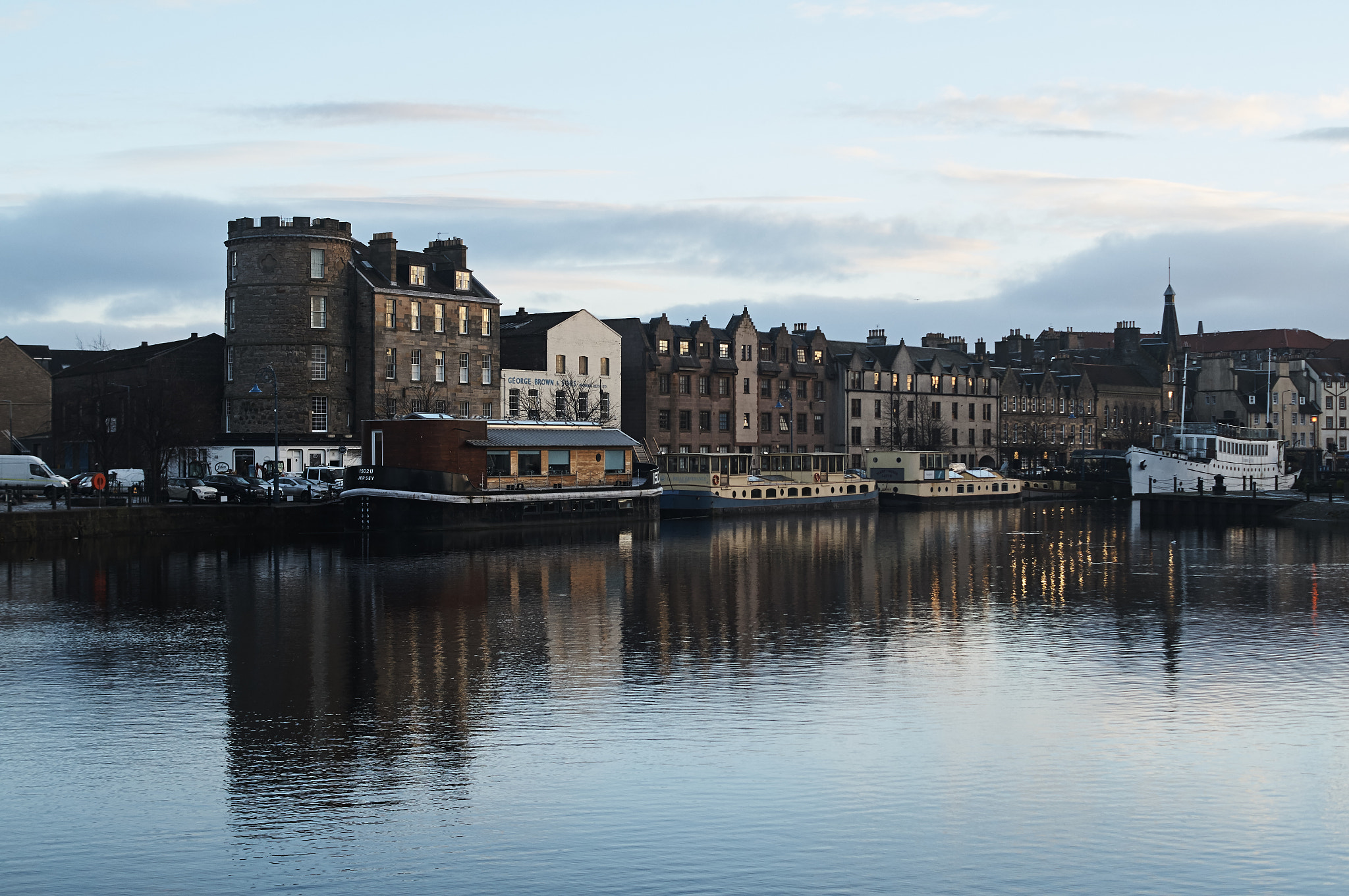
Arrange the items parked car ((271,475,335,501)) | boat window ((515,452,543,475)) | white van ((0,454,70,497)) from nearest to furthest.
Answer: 1. white van ((0,454,70,497))
2. parked car ((271,475,335,501))
3. boat window ((515,452,543,475))

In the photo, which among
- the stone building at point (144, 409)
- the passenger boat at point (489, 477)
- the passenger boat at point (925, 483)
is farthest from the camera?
the passenger boat at point (925, 483)

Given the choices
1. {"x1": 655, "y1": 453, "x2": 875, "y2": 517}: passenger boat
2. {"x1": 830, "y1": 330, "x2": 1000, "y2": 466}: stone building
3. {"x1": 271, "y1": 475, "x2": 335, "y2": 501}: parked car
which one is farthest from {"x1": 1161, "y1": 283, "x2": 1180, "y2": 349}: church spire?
{"x1": 271, "y1": 475, "x2": 335, "y2": 501}: parked car

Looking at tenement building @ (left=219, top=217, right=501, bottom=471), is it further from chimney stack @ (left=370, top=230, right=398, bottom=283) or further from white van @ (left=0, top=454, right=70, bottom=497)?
white van @ (left=0, top=454, right=70, bottom=497)

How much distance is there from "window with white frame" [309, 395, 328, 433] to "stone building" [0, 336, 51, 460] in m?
25.0

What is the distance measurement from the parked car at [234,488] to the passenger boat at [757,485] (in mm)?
24537

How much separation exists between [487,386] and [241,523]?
35.1 metres

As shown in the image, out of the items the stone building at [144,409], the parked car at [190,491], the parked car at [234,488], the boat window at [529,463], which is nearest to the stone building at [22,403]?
the stone building at [144,409]

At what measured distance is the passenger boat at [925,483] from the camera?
100500mm

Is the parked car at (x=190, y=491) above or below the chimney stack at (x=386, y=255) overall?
below

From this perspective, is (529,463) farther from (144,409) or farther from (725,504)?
(144,409)

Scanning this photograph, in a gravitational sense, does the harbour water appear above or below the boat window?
below

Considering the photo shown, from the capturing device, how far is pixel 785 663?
28.4 meters

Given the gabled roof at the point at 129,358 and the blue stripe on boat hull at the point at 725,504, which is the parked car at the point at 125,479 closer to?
the gabled roof at the point at 129,358

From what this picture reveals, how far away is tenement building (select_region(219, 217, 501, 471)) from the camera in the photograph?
Answer: 282ft
